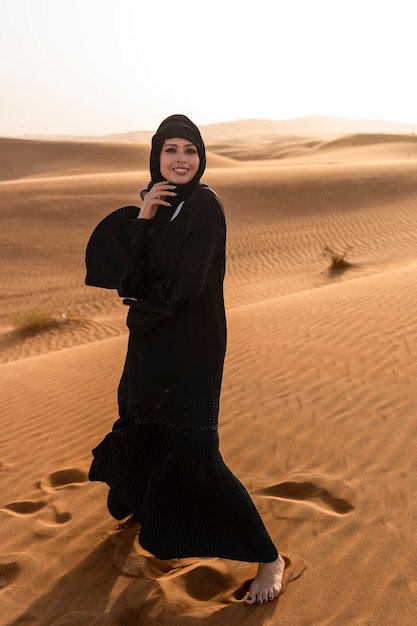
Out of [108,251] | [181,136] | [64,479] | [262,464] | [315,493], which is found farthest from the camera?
[64,479]

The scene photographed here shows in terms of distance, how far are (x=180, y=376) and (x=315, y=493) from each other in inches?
56.8

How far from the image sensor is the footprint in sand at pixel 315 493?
3.69 m

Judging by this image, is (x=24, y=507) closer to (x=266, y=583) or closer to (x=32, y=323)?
(x=266, y=583)

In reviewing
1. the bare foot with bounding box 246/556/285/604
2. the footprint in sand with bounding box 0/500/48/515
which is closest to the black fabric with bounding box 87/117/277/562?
the bare foot with bounding box 246/556/285/604

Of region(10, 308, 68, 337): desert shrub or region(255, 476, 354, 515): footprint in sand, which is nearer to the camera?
region(255, 476, 354, 515): footprint in sand

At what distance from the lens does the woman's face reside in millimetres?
2971

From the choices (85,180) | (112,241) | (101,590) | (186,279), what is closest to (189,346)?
(186,279)

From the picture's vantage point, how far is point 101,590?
3199mm

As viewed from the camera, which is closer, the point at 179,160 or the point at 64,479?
the point at 179,160

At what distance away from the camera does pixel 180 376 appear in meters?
3.00

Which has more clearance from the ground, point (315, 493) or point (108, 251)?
point (108, 251)

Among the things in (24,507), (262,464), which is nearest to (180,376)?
(262,464)

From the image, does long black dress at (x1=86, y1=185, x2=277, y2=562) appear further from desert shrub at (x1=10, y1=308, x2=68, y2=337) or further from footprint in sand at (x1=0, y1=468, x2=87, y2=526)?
desert shrub at (x1=10, y1=308, x2=68, y2=337)

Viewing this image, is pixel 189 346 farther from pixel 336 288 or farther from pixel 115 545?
→ pixel 336 288
